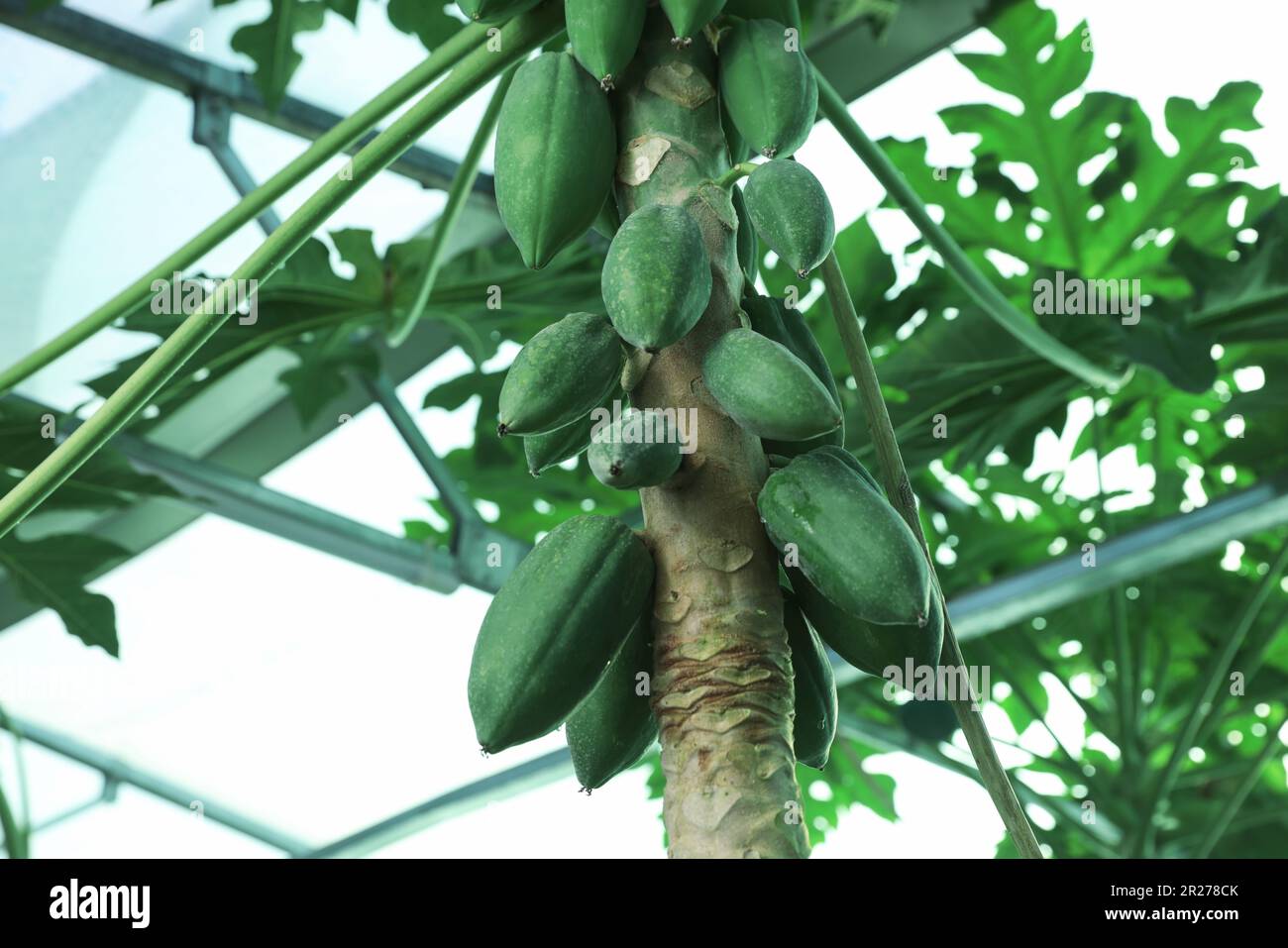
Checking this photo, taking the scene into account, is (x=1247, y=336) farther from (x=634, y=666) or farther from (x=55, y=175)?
(x=55, y=175)

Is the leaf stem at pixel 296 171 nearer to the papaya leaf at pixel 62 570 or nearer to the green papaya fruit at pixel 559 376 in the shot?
the green papaya fruit at pixel 559 376

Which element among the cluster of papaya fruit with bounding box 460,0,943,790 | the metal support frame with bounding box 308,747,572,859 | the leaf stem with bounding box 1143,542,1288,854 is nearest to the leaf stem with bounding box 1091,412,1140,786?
the leaf stem with bounding box 1143,542,1288,854

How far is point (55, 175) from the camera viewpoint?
120 inches

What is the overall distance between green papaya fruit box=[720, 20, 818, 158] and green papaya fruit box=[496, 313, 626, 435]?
150mm

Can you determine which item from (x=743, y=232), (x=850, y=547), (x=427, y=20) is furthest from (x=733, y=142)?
(x=427, y=20)

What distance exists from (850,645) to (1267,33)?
2835 millimetres

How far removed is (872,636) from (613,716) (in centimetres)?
13

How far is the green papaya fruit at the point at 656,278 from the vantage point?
606 mm

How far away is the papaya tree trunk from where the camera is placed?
55 centimetres

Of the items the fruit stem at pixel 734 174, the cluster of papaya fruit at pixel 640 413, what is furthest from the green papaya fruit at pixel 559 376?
the fruit stem at pixel 734 174

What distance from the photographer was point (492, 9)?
72 centimetres

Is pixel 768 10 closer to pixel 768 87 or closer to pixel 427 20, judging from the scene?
pixel 768 87
